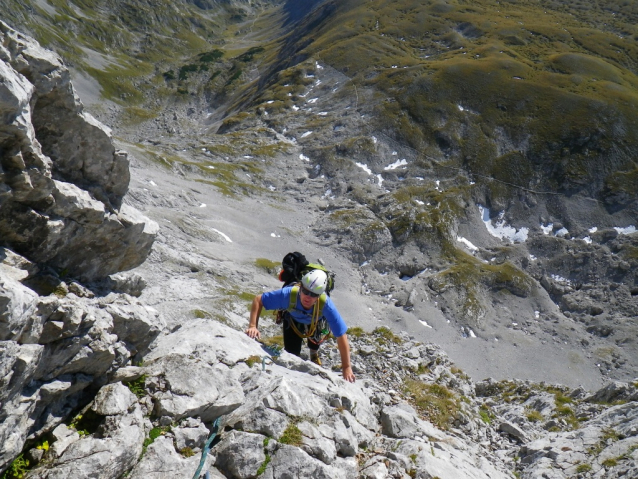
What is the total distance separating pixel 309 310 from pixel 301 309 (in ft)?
0.79

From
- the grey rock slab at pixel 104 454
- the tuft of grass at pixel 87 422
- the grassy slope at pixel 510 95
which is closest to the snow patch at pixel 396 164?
the grassy slope at pixel 510 95

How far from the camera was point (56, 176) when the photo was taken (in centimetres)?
1110

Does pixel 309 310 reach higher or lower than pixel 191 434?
higher

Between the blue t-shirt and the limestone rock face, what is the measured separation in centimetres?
484

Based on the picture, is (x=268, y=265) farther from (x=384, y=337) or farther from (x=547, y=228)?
(x=547, y=228)

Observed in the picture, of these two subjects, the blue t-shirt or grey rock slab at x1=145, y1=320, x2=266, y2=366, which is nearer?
grey rock slab at x1=145, y1=320, x2=266, y2=366

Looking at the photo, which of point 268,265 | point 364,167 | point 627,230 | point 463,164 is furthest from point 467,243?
point 268,265

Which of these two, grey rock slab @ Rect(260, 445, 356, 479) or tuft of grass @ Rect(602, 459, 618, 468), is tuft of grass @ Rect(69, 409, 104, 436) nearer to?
grey rock slab @ Rect(260, 445, 356, 479)

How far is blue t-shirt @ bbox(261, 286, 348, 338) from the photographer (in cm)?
1206

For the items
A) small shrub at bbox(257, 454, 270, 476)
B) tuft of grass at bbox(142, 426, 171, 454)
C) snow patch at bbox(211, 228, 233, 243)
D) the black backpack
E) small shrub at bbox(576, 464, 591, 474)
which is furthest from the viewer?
snow patch at bbox(211, 228, 233, 243)

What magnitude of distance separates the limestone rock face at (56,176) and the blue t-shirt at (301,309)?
4.84m

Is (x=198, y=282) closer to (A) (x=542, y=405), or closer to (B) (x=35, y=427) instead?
(A) (x=542, y=405)

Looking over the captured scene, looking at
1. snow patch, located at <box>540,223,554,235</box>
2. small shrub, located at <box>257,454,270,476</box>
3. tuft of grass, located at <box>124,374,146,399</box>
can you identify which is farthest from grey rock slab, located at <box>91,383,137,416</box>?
snow patch, located at <box>540,223,554,235</box>

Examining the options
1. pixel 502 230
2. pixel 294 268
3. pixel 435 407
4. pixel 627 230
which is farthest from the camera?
pixel 502 230
